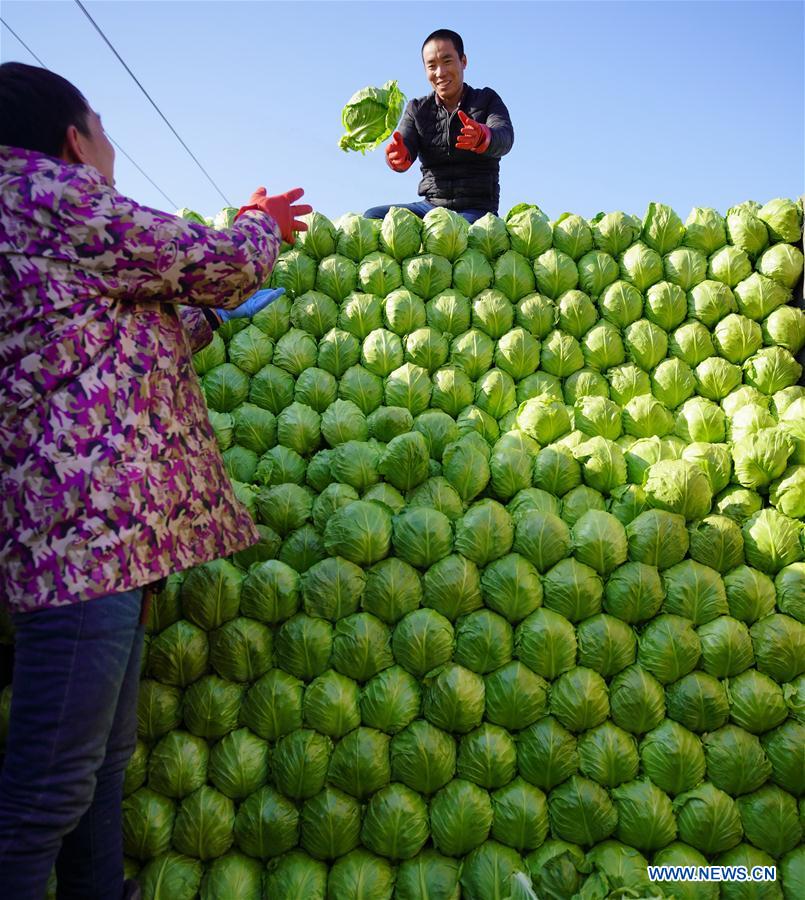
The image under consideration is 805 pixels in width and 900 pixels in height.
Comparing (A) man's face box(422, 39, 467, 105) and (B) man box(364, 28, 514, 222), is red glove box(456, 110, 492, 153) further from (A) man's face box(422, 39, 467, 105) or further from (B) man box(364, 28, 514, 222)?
(A) man's face box(422, 39, 467, 105)

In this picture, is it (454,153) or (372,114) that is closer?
(372,114)

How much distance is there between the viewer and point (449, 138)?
4.18 meters

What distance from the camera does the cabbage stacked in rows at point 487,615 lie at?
2453 mm

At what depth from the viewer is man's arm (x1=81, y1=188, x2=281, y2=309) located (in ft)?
5.43

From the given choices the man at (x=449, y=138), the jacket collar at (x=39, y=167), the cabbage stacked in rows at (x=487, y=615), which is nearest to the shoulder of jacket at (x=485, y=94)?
the man at (x=449, y=138)

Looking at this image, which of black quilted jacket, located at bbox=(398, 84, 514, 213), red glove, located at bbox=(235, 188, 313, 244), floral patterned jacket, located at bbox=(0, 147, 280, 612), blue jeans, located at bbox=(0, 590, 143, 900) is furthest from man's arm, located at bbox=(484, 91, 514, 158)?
blue jeans, located at bbox=(0, 590, 143, 900)

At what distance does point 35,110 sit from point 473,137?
8.20 feet

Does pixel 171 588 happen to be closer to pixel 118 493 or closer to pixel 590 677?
pixel 118 493

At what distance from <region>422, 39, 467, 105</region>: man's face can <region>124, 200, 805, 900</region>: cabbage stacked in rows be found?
148cm

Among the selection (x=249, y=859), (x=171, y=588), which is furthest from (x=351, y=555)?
(x=249, y=859)

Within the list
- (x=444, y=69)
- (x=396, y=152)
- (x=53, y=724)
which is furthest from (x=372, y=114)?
(x=53, y=724)

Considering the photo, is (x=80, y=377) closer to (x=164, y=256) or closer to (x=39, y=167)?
(x=164, y=256)

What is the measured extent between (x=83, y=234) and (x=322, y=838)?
1950 millimetres

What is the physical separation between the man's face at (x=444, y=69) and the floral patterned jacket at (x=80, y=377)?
2.92 meters
